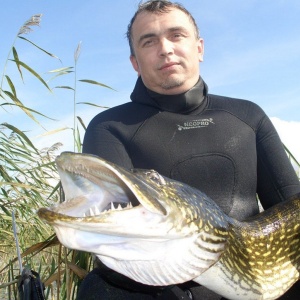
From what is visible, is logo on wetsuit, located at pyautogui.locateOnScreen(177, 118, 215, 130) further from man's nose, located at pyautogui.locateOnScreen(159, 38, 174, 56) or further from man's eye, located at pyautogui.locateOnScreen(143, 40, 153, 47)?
man's eye, located at pyautogui.locateOnScreen(143, 40, 153, 47)

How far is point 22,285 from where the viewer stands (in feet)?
6.54

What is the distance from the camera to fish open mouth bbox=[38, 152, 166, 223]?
1.51m

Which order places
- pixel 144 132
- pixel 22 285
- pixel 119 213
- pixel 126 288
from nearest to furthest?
pixel 119 213, pixel 22 285, pixel 126 288, pixel 144 132

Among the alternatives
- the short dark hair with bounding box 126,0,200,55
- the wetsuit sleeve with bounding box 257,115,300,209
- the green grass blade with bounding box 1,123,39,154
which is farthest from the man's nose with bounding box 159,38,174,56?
the green grass blade with bounding box 1,123,39,154

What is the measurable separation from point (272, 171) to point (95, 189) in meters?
1.38

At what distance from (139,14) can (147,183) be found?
177 cm

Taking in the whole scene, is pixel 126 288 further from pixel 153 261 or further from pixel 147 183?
pixel 147 183

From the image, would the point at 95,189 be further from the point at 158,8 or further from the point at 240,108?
the point at 158,8

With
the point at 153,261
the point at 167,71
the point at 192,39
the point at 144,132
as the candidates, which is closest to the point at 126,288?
the point at 153,261

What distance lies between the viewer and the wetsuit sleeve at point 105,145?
257 centimetres

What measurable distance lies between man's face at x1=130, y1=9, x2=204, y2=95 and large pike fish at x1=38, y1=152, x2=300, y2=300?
1109 mm

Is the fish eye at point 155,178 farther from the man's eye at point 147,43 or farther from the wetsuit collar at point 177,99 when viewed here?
the man's eye at point 147,43

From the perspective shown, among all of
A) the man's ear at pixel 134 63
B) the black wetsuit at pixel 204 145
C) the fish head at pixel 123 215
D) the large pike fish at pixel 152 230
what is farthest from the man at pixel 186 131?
the fish head at pixel 123 215

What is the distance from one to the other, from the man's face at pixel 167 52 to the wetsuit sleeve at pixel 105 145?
0.46 meters
